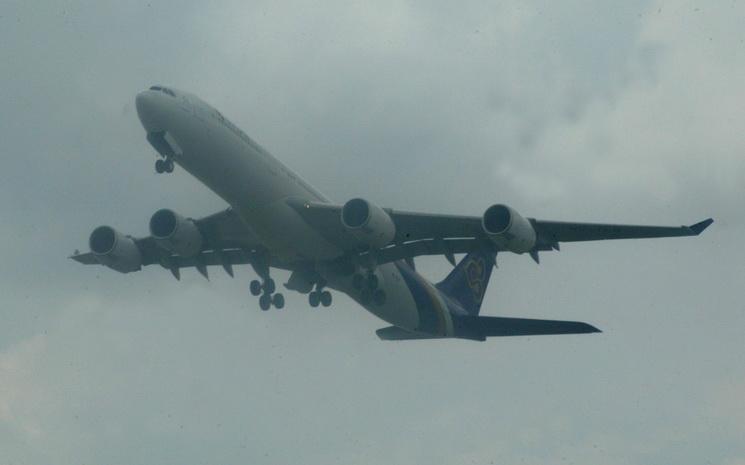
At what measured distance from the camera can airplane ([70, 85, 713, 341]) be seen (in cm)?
3753

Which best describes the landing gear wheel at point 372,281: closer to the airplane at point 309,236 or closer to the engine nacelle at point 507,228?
the airplane at point 309,236

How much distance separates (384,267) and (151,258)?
9.28m

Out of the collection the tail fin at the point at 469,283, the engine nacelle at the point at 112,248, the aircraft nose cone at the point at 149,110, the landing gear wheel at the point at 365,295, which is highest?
the tail fin at the point at 469,283

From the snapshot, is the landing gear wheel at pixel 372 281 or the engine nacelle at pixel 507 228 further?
the landing gear wheel at pixel 372 281

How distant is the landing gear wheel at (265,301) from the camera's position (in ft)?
145

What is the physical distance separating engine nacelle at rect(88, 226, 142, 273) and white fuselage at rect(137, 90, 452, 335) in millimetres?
6261

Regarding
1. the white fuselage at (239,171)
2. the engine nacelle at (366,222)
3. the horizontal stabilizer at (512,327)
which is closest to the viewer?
the white fuselage at (239,171)

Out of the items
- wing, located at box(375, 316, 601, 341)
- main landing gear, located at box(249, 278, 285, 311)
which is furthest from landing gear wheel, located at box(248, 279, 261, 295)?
wing, located at box(375, 316, 601, 341)

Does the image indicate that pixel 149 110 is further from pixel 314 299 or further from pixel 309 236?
pixel 314 299

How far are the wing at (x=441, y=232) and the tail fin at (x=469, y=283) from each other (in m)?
8.56

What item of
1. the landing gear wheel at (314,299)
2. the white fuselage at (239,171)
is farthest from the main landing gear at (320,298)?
the white fuselage at (239,171)

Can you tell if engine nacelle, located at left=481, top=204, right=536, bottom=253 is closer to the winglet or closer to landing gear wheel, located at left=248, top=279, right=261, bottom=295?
the winglet

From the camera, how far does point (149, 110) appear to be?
36.8m

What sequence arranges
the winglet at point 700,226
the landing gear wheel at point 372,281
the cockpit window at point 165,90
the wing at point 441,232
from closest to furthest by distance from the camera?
the winglet at point 700,226
the cockpit window at point 165,90
the wing at point 441,232
the landing gear wheel at point 372,281
